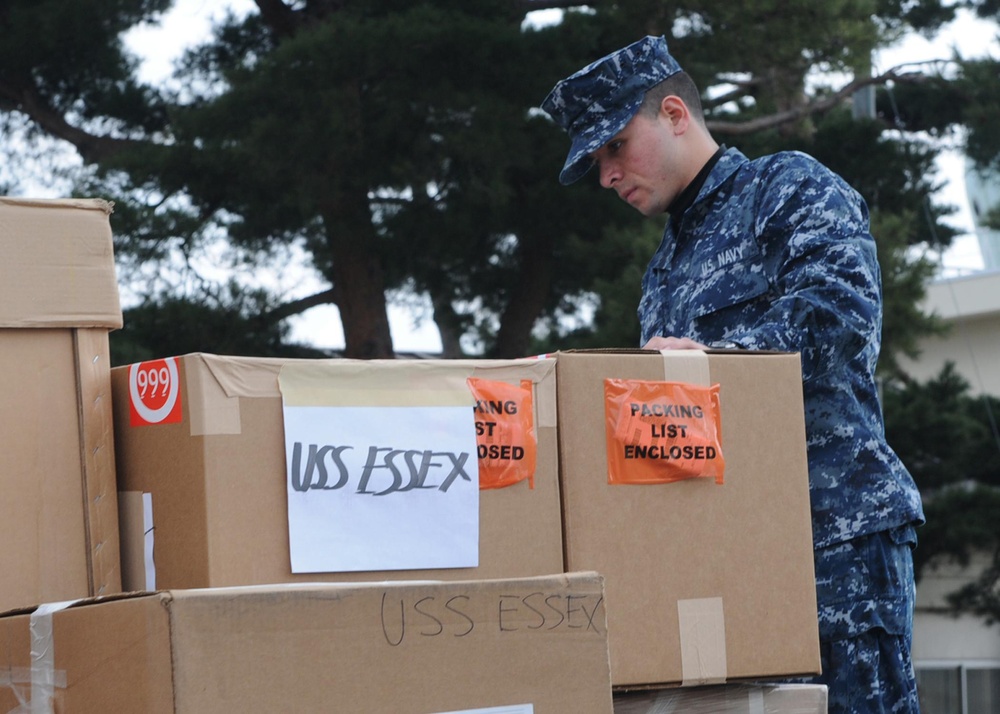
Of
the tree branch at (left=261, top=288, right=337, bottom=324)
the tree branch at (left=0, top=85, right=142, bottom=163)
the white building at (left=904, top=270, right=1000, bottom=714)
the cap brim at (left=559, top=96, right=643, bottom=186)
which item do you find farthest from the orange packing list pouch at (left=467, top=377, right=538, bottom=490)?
the white building at (left=904, top=270, right=1000, bottom=714)

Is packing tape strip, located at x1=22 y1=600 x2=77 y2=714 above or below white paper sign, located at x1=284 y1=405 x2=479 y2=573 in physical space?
below

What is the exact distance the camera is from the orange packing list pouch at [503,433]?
150cm

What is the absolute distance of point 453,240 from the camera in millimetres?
6820

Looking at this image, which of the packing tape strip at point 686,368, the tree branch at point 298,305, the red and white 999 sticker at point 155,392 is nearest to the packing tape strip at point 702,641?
the packing tape strip at point 686,368

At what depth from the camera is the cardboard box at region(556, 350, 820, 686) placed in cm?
153

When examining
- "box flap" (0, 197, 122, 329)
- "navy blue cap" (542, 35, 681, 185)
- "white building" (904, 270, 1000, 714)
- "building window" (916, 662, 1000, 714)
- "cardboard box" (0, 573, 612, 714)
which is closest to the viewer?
"cardboard box" (0, 573, 612, 714)

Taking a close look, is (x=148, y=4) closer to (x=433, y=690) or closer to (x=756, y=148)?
(x=756, y=148)

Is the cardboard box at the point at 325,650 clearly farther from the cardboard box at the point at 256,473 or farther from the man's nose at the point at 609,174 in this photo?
the man's nose at the point at 609,174

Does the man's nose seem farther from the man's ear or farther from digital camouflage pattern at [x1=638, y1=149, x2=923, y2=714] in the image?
digital camouflage pattern at [x1=638, y1=149, x2=923, y2=714]

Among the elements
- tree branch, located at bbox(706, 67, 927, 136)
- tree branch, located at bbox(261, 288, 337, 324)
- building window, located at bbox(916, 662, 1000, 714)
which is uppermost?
tree branch, located at bbox(706, 67, 927, 136)

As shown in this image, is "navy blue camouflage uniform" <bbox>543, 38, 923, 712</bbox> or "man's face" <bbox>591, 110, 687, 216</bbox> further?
"man's face" <bbox>591, 110, 687, 216</bbox>

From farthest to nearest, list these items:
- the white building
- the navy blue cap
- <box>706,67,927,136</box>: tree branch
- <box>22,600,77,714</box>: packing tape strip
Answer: the white building < <box>706,67,927,136</box>: tree branch < the navy blue cap < <box>22,600,77,714</box>: packing tape strip

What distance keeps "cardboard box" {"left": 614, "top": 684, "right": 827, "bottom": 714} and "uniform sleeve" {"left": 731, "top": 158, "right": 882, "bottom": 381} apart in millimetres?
391

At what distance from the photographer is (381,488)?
1.43 metres
